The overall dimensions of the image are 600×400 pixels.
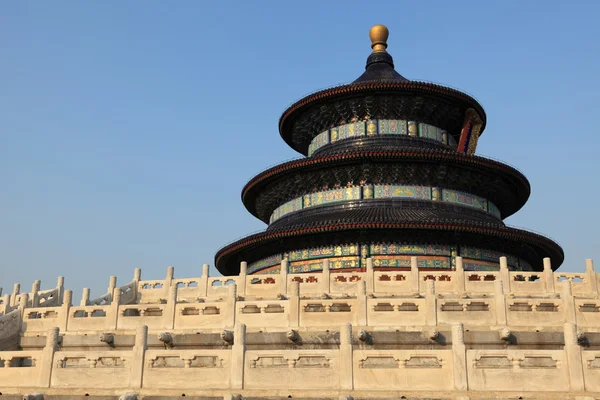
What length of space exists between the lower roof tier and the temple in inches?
3.9

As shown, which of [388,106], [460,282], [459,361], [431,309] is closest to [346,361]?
[459,361]

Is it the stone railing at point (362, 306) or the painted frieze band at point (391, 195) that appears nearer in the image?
the stone railing at point (362, 306)

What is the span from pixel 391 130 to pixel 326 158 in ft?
19.8

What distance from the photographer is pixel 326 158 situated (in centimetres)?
3484

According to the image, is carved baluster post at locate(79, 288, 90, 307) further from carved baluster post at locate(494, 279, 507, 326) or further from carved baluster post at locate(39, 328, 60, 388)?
carved baluster post at locate(494, 279, 507, 326)

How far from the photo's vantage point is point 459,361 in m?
13.4

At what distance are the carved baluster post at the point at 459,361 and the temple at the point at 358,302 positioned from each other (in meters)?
0.02

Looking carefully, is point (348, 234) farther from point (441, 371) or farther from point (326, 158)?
point (441, 371)

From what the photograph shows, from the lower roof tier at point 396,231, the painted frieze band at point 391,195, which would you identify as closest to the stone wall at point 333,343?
the lower roof tier at point 396,231

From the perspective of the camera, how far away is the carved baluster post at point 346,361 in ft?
44.6

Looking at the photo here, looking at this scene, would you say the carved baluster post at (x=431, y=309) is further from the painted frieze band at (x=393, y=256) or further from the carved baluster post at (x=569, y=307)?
the painted frieze band at (x=393, y=256)

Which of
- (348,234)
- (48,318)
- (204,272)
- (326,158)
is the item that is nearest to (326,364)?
(48,318)

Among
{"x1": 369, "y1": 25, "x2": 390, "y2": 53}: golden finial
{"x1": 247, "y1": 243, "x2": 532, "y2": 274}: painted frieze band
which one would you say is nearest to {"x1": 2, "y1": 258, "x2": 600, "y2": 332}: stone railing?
{"x1": 247, "y1": 243, "x2": 532, "y2": 274}: painted frieze band

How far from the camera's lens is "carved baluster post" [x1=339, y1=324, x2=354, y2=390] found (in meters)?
13.6
